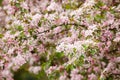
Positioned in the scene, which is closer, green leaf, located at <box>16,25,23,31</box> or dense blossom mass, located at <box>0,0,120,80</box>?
dense blossom mass, located at <box>0,0,120,80</box>

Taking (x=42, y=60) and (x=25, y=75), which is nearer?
(x=42, y=60)

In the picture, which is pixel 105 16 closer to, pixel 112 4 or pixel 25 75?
pixel 112 4

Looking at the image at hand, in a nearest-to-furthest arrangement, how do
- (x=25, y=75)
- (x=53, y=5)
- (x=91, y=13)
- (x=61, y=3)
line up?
(x=91, y=13) < (x=53, y=5) < (x=61, y=3) < (x=25, y=75)

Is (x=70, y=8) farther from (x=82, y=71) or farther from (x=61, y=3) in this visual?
(x=82, y=71)

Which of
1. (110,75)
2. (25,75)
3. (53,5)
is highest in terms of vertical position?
(25,75)

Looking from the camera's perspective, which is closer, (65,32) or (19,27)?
(19,27)

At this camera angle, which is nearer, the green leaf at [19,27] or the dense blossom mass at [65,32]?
the dense blossom mass at [65,32]

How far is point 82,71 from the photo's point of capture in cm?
711

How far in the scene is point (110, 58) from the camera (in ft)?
21.7

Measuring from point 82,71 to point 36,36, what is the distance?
4.93ft

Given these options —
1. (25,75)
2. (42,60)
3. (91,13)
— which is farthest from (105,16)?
(25,75)

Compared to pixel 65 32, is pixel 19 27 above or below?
below

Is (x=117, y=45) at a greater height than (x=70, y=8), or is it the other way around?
(x=70, y=8)

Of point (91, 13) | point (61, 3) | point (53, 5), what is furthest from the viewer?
point (61, 3)
